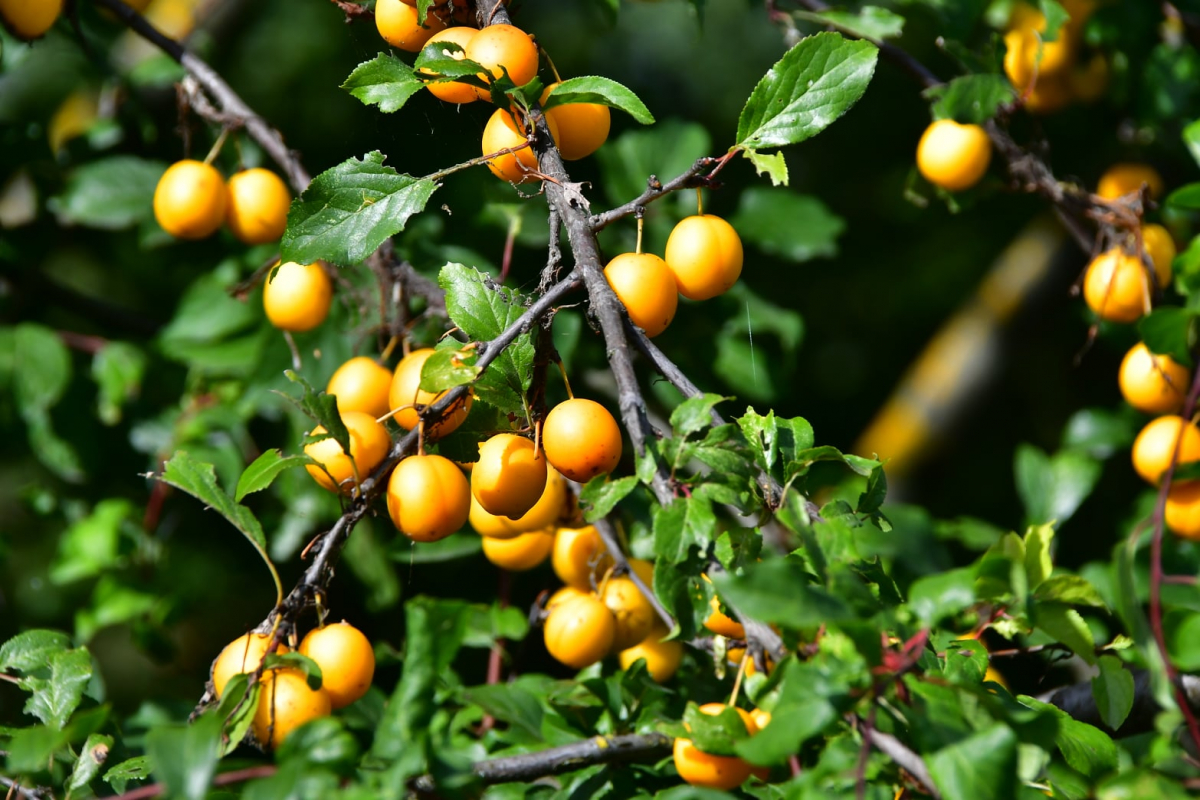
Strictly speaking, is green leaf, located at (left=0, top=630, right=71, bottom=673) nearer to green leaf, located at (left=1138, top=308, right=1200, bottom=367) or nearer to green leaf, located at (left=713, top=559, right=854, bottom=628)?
green leaf, located at (left=713, top=559, right=854, bottom=628)

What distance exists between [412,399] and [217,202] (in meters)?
0.54

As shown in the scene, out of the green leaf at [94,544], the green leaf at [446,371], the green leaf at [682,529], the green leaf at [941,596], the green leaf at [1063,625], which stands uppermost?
the green leaf at [446,371]

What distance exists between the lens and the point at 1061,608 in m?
0.79

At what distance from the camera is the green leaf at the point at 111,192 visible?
161cm

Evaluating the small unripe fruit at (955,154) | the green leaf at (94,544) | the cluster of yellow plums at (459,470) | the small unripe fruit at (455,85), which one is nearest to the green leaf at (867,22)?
the small unripe fruit at (955,154)

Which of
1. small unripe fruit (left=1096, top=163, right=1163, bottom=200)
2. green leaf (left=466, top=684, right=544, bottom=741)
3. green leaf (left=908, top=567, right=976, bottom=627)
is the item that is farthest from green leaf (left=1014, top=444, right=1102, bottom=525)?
green leaf (left=908, top=567, right=976, bottom=627)

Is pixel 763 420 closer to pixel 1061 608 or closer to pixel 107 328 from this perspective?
pixel 1061 608

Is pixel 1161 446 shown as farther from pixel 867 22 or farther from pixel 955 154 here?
pixel 867 22

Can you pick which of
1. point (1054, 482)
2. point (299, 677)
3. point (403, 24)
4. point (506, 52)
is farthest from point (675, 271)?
point (1054, 482)

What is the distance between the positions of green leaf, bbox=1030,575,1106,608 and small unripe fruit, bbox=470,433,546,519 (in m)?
0.42

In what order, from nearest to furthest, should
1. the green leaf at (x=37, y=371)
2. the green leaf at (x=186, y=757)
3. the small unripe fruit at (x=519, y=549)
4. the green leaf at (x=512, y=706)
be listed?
the green leaf at (x=186, y=757) < the green leaf at (x=512, y=706) < the small unripe fruit at (x=519, y=549) < the green leaf at (x=37, y=371)

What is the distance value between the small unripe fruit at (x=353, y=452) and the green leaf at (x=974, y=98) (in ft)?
2.78

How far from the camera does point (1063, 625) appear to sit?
0.79 meters

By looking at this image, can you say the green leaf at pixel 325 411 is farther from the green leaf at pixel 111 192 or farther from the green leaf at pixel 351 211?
the green leaf at pixel 111 192
